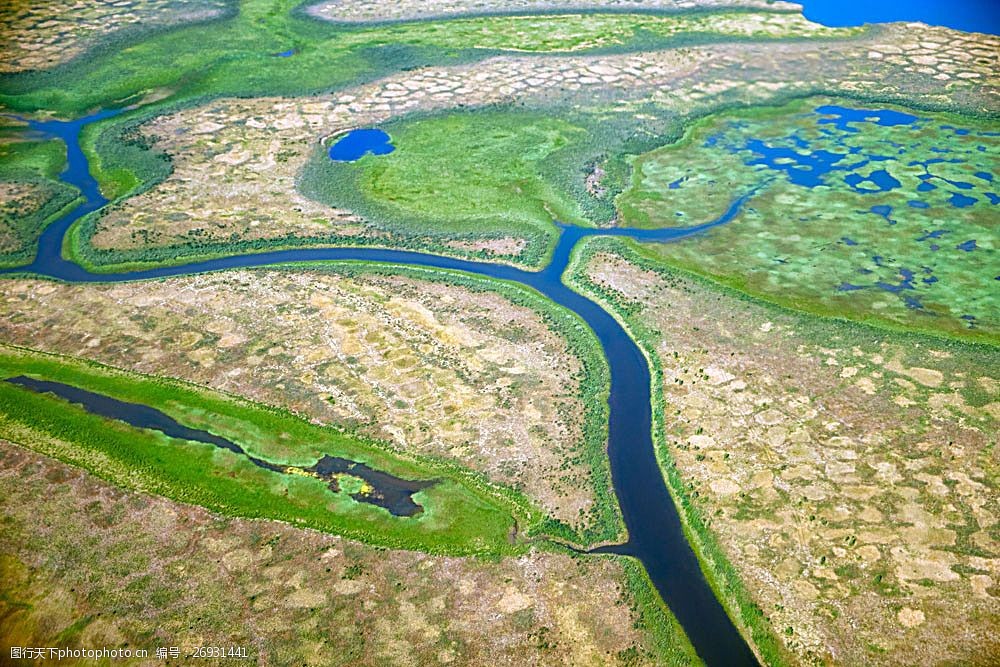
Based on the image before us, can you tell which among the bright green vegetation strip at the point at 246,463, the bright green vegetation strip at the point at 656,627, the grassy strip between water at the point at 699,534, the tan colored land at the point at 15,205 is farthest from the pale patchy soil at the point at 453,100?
the bright green vegetation strip at the point at 656,627

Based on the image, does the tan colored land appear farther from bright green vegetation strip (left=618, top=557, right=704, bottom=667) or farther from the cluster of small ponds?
the cluster of small ponds

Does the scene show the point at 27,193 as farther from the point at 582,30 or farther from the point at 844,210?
the point at 844,210

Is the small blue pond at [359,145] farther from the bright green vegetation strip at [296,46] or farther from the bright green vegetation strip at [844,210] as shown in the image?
the bright green vegetation strip at [844,210]

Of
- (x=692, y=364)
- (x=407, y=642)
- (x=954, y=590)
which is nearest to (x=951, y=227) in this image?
(x=692, y=364)

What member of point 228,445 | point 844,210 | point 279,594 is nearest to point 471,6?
point 844,210

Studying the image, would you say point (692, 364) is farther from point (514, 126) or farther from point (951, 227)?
point (514, 126)

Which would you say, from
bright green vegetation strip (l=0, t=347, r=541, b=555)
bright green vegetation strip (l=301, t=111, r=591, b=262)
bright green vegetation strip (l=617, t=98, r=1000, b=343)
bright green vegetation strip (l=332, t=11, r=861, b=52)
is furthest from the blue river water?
bright green vegetation strip (l=0, t=347, r=541, b=555)

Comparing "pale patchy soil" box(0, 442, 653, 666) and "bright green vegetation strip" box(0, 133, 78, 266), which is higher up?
"bright green vegetation strip" box(0, 133, 78, 266)
